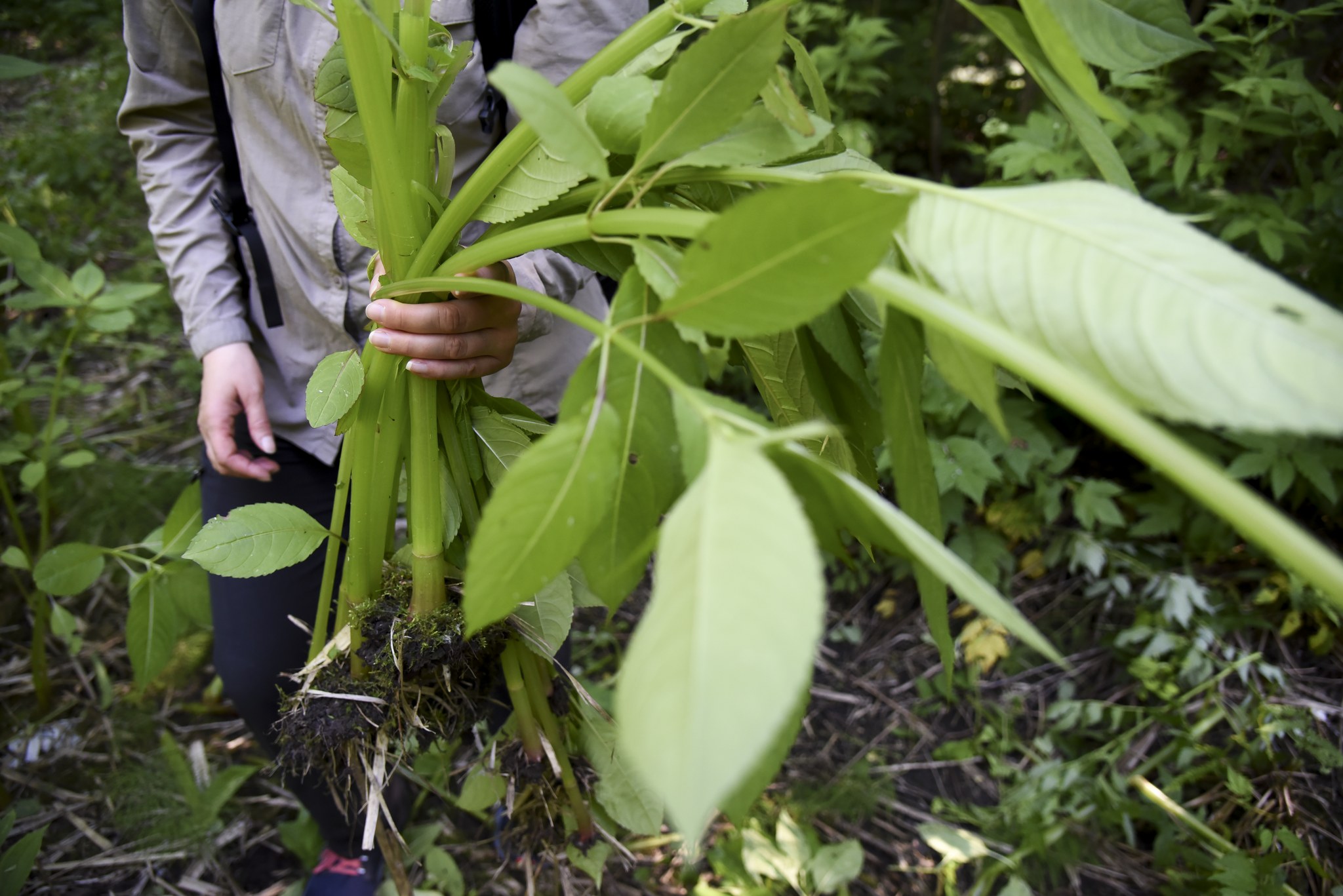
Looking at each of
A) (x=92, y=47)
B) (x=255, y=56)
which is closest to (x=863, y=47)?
(x=255, y=56)

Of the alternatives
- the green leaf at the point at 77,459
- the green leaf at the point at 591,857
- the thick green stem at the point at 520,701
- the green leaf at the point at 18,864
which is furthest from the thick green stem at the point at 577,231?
the green leaf at the point at 77,459

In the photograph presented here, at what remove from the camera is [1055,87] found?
44 cm

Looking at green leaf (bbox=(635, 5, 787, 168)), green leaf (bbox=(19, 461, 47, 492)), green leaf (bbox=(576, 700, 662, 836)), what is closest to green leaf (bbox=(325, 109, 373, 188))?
green leaf (bbox=(635, 5, 787, 168))

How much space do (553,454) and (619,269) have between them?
8.3 inches

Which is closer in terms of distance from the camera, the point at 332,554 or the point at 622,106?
the point at 622,106

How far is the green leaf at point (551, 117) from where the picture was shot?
0.36m

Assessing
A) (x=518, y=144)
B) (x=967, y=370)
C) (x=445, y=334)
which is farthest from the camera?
(x=445, y=334)

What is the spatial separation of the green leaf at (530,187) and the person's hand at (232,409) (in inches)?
28.3

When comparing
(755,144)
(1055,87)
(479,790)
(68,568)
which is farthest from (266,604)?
(1055,87)

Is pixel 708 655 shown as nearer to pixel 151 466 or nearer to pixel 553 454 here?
pixel 553 454

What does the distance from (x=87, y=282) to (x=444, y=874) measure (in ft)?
3.82

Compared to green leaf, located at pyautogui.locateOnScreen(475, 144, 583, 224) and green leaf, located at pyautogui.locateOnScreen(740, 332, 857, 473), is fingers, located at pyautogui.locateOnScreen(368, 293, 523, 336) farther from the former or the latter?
green leaf, located at pyautogui.locateOnScreen(740, 332, 857, 473)

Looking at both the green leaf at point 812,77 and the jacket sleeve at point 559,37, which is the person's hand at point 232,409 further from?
the green leaf at point 812,77

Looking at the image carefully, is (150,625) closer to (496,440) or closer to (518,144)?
(496,440)
